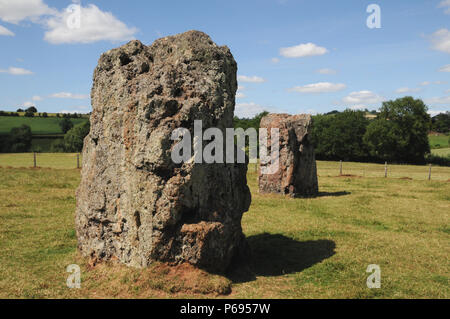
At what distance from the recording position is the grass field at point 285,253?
7.43 metres

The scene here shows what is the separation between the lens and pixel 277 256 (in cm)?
980

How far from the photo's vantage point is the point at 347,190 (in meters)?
23.1

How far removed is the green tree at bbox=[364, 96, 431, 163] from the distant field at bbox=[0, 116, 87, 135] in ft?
219

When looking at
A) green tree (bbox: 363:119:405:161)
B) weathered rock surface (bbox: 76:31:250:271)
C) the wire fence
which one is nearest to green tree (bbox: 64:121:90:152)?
the wire fence

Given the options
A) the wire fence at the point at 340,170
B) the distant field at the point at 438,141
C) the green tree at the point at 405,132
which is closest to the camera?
the wire fence at the point at 340,170

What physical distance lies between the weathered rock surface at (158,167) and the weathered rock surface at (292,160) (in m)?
10.2

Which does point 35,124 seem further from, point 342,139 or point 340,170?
point 340,170

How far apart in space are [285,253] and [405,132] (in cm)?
5884

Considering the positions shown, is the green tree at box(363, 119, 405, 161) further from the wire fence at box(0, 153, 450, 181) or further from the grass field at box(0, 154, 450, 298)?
the grass field at box(0, 154, 450, 298)

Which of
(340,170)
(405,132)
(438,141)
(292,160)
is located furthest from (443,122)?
(292,160)

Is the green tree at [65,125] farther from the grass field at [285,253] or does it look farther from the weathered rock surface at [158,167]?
the weathered rock surface at [158,167]

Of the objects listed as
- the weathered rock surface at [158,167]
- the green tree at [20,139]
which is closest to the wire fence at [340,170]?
the green tree at [20,139]

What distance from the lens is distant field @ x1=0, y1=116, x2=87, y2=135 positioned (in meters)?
78.9

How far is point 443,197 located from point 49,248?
20441 mm
